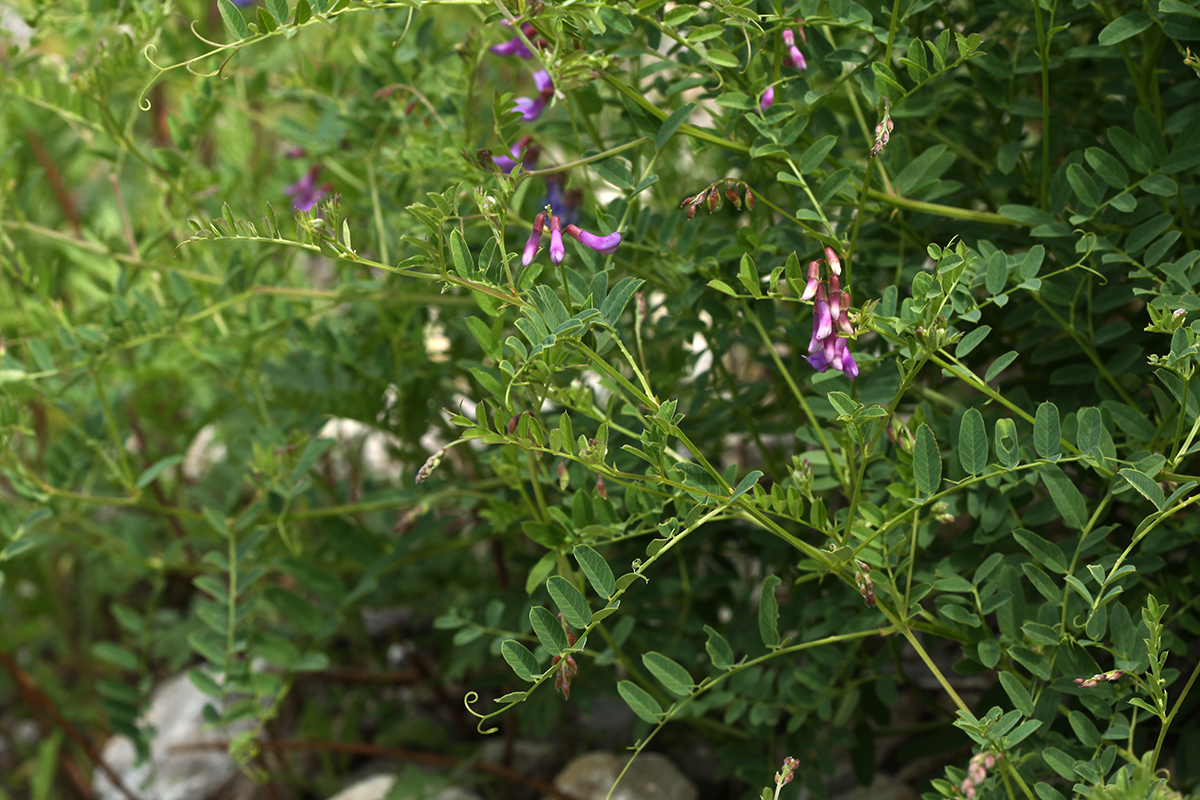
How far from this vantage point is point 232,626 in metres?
1.33

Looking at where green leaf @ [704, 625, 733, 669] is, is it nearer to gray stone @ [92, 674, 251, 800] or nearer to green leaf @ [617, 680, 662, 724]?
green leaf @ [617, 680, 662, 724]

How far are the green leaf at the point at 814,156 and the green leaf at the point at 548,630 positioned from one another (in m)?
0.52

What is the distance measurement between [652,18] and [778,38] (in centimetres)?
18

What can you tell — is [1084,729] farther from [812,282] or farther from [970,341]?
[812,282]

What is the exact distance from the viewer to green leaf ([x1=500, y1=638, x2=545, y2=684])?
2.86 ft

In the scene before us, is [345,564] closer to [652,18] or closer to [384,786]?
[384,786]

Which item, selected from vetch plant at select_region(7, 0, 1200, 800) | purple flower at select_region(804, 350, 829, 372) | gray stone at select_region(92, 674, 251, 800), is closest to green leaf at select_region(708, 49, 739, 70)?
vetch plant at select_region(7, 0, 1200, 800)

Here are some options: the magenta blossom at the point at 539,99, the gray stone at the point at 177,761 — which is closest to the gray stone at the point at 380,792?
the gray stone at the point at 177,761

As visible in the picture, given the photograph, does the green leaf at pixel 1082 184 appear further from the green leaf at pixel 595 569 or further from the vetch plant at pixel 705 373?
the green leaf at pixel 595 569

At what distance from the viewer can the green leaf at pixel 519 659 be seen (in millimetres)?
872

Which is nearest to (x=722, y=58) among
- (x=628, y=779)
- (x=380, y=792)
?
(x=628, y=779)

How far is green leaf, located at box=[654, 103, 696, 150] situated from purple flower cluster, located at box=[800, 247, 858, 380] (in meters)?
0.19

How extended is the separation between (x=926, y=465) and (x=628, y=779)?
0.82 m

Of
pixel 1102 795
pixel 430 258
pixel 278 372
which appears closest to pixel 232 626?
pixel 278 372
